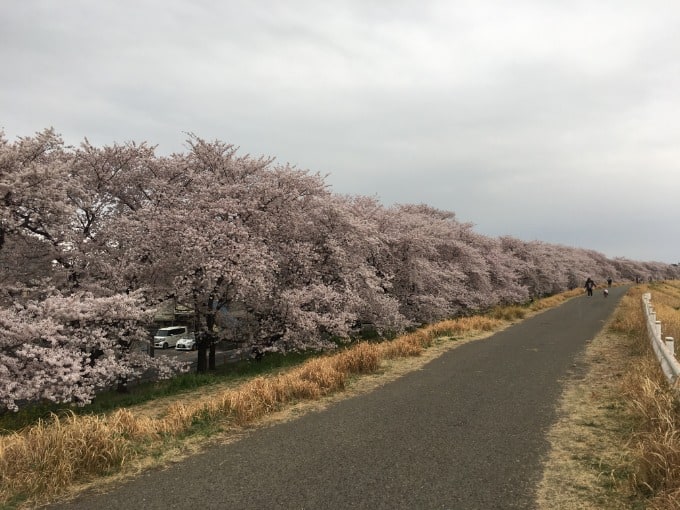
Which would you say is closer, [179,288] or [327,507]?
[327,507]

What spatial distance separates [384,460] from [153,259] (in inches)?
543

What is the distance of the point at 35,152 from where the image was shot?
12.6m

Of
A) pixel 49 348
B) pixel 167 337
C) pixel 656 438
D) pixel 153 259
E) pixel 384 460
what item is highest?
pixel 153 259

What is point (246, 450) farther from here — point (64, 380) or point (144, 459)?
point (64, 380)

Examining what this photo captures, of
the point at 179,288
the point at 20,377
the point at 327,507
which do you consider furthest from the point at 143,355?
the point at 327,507

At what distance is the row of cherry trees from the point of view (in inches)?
441

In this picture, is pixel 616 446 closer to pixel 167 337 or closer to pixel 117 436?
pixel 117 436

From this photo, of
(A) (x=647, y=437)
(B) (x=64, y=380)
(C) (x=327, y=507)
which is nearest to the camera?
(C) (x=327, y=507)

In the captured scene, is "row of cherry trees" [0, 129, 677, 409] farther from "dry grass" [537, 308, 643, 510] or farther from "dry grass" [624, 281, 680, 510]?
"dry grass" [624, 281, 680, 510]

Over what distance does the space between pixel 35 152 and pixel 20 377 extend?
6740 mm

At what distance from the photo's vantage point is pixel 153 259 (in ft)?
54.2

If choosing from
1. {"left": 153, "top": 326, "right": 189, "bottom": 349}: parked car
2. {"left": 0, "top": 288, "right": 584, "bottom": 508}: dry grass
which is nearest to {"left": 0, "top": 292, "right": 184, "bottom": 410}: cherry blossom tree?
{"left": 0, "top": 288, "right": 584, "bottom": 508}: dry grass

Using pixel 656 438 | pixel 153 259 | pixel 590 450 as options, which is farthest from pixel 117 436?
pixel 153 259

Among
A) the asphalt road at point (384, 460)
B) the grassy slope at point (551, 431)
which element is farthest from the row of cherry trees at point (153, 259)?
the asphalt road at point (384, 460)
